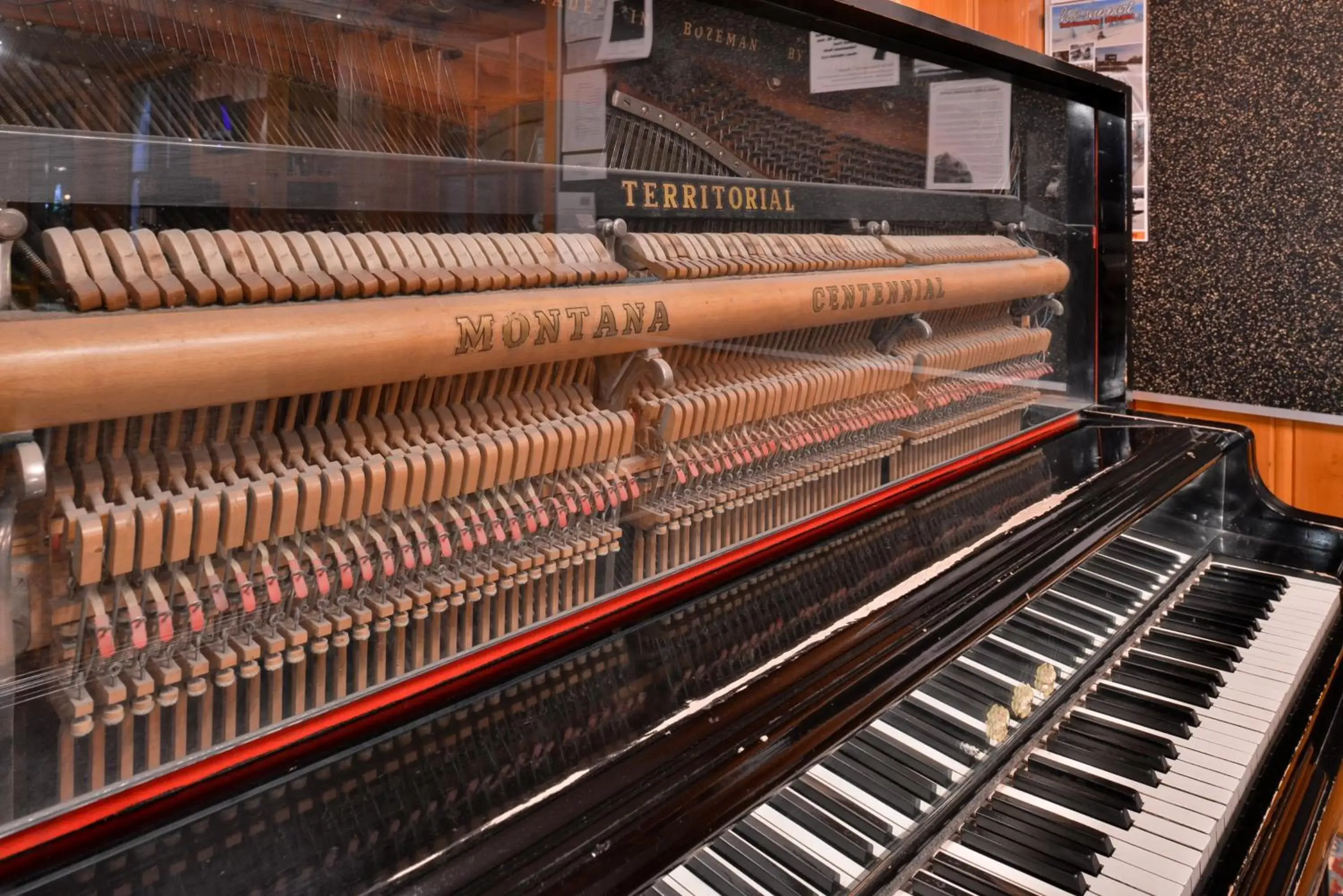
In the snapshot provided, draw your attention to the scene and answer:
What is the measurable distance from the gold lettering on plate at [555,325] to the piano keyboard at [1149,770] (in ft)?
2.54

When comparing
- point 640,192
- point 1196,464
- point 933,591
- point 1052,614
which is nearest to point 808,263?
point 640,192

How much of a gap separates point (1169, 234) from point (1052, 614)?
97.4 inches

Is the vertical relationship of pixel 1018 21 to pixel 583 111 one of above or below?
above

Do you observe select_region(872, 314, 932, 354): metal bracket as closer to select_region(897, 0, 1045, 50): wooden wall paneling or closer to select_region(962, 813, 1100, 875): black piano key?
select_region(962, 813, 1100, 875): black piano key

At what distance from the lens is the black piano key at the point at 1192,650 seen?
6.17 feet

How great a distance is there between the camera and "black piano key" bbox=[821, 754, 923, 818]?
123cm

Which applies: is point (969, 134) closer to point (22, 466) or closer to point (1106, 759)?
point (1106, 759)

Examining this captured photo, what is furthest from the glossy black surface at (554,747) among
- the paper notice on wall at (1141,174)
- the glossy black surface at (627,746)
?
the paper notice on wall at (1141,174)

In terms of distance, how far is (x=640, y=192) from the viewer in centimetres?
139

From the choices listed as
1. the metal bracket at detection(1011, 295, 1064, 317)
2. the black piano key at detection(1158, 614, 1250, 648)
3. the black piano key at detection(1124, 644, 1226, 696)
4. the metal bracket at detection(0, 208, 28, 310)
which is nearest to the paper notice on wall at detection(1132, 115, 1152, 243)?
the metal bracket at detection(1011, 295, 1064, 317)

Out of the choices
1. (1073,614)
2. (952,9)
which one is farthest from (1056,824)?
(952,9)

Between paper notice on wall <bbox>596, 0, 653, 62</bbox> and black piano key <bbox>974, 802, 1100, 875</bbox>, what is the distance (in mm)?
1160

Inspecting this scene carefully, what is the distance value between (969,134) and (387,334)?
5.05 feet

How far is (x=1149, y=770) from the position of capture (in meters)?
1.52
